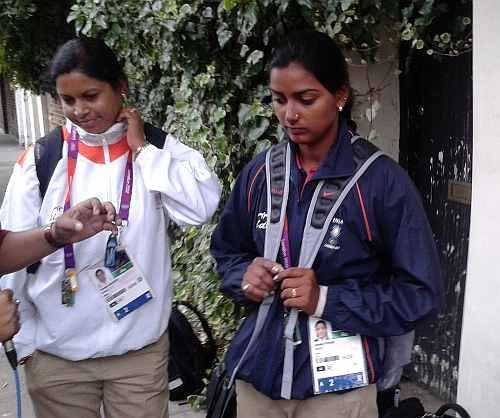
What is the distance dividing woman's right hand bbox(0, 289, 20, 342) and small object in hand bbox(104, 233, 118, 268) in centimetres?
36

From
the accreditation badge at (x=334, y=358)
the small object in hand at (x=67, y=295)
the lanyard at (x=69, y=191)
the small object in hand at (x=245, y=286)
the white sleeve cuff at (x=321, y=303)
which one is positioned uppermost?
the lanyard at (x=69, y=191)

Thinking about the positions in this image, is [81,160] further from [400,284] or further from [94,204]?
[400,284]

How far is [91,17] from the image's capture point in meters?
4.52

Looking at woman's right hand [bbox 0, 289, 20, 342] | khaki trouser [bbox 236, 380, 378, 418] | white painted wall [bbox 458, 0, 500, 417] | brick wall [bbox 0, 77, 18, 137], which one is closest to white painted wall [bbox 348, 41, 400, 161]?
white painted wall [bbox 458, 0, 500, 417]

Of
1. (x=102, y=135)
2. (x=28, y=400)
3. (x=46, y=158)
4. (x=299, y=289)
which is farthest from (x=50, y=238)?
(x=28, y=400)

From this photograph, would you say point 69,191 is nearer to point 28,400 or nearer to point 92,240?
point 92,240

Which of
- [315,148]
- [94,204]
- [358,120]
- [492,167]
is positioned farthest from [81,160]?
[358,120]

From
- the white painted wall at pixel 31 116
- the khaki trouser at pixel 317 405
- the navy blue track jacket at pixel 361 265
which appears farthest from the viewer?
the white painted wall at pixel 31 116

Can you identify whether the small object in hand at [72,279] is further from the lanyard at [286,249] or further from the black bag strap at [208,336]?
the black bag strap at [208,336]

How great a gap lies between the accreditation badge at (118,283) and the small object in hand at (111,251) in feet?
0.04

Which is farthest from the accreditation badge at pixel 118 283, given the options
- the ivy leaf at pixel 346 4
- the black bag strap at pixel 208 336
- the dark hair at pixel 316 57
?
the ivy leaf at pixel 346 4

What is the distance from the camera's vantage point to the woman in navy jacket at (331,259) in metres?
1.68

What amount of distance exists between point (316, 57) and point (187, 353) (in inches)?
80.6

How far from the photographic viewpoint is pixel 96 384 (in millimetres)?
2182
